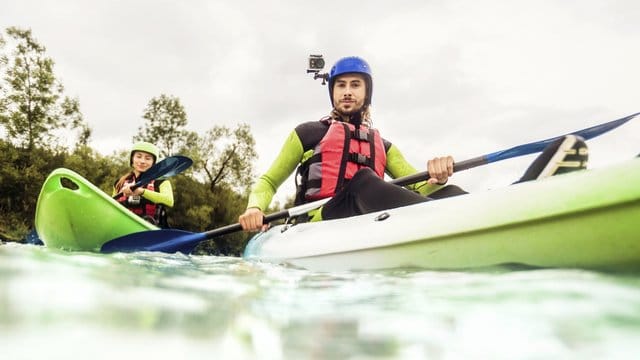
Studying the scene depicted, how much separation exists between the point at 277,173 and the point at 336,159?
0.61 metres

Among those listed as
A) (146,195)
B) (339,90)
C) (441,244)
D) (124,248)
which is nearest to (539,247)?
(441,244)

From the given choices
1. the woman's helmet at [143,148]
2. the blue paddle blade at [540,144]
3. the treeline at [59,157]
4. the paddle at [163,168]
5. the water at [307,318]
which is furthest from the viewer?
the treeline at [59,157]

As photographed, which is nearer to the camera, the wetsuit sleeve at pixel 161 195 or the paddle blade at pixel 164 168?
the paddle blade at pixel 164 168

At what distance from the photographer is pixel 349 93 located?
4.36 meters

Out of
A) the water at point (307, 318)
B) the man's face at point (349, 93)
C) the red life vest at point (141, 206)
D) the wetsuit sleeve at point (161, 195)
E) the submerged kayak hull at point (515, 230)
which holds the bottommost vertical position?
the water at point (307, 318)

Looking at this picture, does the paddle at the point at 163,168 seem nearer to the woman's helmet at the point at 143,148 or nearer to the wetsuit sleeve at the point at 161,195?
the wetsuit sleeve at the point at 161,195

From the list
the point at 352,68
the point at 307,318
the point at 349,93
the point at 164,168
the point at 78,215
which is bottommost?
the point at 307,318

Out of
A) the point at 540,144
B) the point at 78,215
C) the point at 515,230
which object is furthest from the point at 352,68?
the point at 78,215

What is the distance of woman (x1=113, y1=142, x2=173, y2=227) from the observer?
646cm

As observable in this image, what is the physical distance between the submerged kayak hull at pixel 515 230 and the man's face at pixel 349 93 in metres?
1.70

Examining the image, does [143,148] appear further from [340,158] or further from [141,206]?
[340,158]

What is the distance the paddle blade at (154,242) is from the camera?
4.71 metres

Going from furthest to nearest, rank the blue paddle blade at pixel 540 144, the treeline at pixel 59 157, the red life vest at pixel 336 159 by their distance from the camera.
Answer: the treeline at pixel 59 157, the red life vest at pixel 336 159, the blue paddle blade at pixel 540 144

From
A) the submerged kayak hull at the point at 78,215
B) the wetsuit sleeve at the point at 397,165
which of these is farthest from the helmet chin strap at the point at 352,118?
the submerged kayak hull at the point at 78,215
